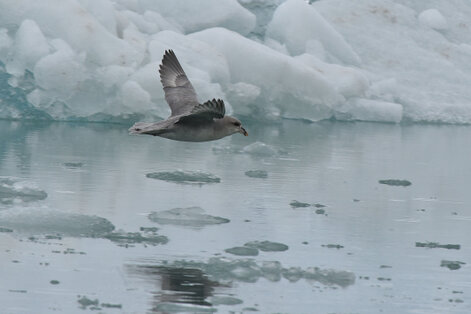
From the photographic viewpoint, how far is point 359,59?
24562mm

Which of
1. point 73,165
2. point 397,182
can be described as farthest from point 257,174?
point 73,165

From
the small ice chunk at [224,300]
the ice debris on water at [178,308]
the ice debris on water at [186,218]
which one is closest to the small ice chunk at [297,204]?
the ice debris on water at [186,218]

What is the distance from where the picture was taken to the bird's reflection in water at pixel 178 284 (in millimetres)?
7574

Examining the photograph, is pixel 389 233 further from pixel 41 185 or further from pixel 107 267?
pixel 41 185

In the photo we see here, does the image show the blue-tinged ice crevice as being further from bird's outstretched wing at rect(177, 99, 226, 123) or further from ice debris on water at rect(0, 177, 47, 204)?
bird's outstretched wing at rect(177, 99, 226, 123)

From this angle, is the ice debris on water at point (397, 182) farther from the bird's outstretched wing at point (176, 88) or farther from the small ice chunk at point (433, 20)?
the small ice chunk at point (433, 20)

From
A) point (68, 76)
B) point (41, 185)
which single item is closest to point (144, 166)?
point (41, 185)

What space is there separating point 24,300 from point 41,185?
5.15 metres

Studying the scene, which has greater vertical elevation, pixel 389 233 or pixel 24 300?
pixel 389 233

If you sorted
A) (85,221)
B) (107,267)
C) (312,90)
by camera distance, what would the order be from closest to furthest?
(107,267), (85,221), (312,90)

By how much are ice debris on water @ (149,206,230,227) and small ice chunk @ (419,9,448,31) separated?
57.5 ft

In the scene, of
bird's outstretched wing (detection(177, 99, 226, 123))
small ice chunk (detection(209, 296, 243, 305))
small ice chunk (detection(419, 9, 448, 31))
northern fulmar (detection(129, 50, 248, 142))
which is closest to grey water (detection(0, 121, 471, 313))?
small ice chunk (detection(209, 296, 243, 305))

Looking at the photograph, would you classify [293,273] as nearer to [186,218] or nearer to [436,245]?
[436,245]

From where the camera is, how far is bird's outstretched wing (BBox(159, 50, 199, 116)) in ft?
33.8
